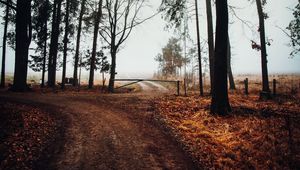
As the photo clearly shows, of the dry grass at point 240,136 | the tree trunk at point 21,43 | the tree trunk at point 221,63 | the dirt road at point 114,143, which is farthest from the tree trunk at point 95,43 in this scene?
the tree trunk at point 221,63

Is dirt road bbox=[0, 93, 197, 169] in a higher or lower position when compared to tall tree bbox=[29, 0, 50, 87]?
lower

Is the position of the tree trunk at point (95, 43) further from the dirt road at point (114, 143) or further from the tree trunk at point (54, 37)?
the dirt road at point (114, 143)

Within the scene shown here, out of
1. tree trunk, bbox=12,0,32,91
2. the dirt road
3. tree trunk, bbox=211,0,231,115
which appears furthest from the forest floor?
tree trunk, bbox=12,0,32,91

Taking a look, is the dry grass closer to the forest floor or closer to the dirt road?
the forest floor

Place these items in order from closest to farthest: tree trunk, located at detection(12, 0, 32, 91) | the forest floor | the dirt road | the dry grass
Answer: the dirt road < the forest floor < the dry grass < tree trunk, located at detection(12, 0, 32, 91)

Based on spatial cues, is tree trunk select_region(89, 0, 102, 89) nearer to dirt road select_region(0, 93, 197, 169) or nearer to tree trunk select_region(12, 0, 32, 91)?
tree trunk select_region(12, 0, 32, 91)

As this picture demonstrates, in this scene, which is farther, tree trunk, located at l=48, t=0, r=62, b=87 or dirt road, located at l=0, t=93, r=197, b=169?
tree trunk, located at l=48, t=0, r=62, b=87

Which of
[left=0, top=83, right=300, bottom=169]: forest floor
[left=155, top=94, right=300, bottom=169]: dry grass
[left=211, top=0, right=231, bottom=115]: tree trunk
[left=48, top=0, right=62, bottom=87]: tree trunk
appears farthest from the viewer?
[left=48, top=0, right=62, bottom=87]: tree trunk

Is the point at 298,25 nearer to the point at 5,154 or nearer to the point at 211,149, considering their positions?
the point at 211,149

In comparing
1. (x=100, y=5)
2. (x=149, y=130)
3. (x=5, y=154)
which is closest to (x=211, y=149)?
(x=149, y=130)

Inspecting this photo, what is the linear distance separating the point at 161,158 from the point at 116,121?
349cm

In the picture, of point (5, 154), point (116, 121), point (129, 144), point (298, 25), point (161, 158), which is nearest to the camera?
point (5, 154)

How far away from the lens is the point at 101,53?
25.4m

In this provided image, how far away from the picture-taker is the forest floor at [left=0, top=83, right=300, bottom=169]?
241 inches
